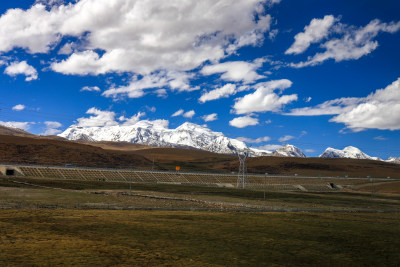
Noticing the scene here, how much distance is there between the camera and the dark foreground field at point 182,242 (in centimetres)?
1862

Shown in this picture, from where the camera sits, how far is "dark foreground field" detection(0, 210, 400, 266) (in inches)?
733

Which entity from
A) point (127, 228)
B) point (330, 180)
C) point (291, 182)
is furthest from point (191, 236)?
point (330, 180)

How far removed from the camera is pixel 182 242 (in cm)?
2353

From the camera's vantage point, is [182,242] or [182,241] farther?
[182,241]

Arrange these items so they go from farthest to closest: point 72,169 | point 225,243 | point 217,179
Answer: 1. point 217,179
2. point 72,169
3. point 225,243

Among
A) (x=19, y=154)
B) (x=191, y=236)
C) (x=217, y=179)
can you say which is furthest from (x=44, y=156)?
(x=191, y=236)

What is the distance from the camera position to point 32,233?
79.3 ft

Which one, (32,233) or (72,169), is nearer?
(32,233)

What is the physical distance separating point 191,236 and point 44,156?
16616 cm

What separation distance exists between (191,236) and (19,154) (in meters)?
167

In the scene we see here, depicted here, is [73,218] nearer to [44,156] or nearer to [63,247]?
[63,247]

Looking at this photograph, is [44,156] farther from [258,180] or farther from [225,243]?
[225,243]

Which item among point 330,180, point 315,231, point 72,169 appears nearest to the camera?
point 315,231

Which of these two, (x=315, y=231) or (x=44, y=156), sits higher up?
(x=44, y=156)
